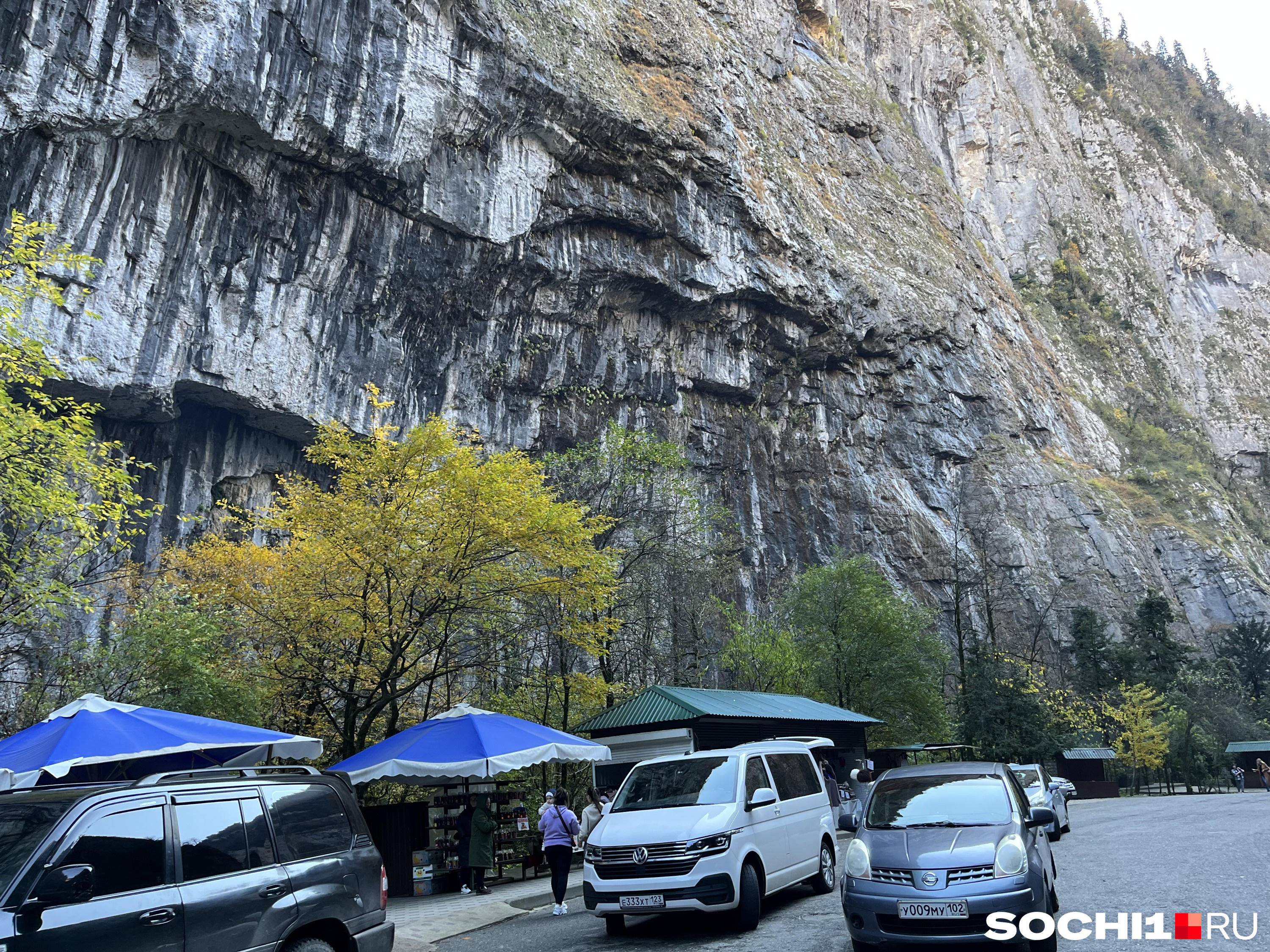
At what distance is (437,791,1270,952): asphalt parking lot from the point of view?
7.48m

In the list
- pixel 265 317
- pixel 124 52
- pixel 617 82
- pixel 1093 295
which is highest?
pixel 1093 295

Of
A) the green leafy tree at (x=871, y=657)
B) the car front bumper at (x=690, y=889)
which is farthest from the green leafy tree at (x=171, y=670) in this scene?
the green leafy tree at (x=871, y=657)

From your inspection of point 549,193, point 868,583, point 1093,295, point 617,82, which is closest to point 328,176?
point 549,193

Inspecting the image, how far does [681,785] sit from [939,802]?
111 inches

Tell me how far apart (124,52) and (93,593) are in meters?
16.6

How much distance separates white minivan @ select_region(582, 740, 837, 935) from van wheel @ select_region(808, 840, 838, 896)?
0.08 feet

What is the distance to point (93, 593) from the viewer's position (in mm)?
26531

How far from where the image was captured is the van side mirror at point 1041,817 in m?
7.07

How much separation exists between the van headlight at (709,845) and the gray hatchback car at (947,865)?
49.5 inches

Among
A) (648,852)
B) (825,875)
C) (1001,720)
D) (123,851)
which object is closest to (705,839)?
(648,852)

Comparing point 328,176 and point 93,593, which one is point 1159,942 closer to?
point 93,593

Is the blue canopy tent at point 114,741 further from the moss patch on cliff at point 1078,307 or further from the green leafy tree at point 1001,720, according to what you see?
the moss patch on cliff at point 1078,307

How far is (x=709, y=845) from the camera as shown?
816cm

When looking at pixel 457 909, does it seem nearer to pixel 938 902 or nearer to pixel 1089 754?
pixel 938 902
